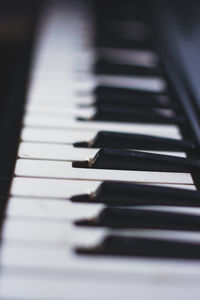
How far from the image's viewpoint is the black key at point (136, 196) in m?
0.83

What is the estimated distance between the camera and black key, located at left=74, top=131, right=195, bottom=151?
1036 millimetres

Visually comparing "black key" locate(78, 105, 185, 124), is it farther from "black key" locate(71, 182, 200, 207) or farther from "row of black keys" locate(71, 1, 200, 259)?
"black key" locate(71, 182, 200, 207)

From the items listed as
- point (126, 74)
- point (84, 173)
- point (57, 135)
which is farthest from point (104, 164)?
point (126, 74)

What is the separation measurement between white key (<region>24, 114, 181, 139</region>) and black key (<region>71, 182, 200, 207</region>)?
0.93 ft

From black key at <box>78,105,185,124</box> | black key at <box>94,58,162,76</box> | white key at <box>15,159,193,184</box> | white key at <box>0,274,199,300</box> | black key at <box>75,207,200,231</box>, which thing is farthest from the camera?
black key at <box>94,58,162,76</box>

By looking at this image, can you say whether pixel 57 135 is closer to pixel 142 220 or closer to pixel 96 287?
pixel 142 220

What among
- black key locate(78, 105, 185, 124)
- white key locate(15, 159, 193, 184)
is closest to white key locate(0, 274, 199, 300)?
white key locate(15, 159, 193, 184)

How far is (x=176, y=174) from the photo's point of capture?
948mm

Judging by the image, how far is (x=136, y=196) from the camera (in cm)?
84

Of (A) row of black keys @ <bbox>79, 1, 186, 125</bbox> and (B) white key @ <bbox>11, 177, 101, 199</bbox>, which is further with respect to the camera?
(A) row of black keys @ <bbox>79, 1, 186, 125</bbox>

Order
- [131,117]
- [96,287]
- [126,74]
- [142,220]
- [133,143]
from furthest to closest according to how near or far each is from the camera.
→ [126,74] < [131,117] < [133,143] < [142,220] < [96,287]

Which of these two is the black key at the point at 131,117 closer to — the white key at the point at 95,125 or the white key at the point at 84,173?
the white key at the point at 95,125

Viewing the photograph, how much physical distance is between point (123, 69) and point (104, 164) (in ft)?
1.95

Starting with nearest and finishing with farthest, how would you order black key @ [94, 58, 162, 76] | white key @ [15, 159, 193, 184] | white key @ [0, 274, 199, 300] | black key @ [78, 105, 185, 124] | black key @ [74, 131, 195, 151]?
white key @ [0, 274, 199, 300] → white key @ [15, 159, 193, 184] → black key @ [74, 131, 195, 151] → black key @ [78, 105, 185, 124] → black key @ [94, 58, 162, 76]
